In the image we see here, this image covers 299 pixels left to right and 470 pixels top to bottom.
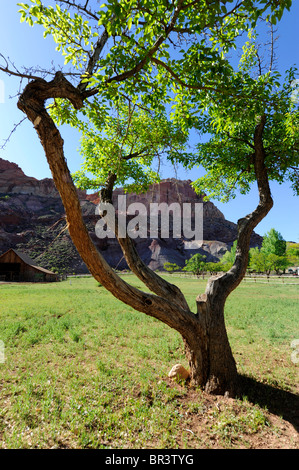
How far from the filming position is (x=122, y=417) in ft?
11.5

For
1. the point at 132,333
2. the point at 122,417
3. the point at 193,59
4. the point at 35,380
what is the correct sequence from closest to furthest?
the point at 193,59 → the point at 122,417 → the point at 35,380 → the point at 132,333

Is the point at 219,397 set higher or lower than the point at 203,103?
lower

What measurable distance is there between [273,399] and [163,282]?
2969 mm

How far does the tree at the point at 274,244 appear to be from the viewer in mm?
64819

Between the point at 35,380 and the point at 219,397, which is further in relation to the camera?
the point at 35,380

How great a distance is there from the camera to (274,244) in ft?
215

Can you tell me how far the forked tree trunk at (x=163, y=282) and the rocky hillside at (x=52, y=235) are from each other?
6721cm

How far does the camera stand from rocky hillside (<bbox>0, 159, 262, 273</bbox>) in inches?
3027

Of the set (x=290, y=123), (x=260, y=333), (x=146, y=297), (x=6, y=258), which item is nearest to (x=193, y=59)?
(x=290, y=123)

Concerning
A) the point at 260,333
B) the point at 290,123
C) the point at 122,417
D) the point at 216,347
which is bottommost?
the point at 260,333

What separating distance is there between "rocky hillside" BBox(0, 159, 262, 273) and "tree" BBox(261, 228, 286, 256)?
29.1 meters
